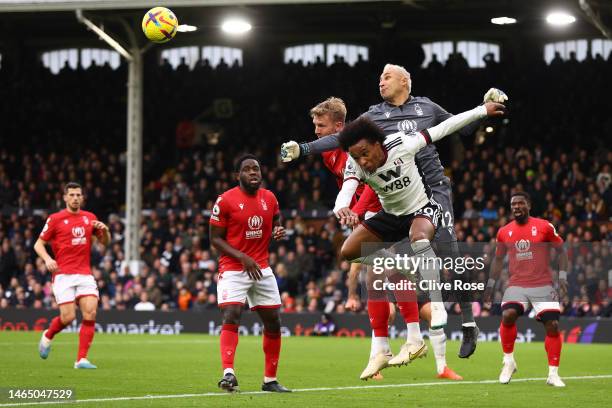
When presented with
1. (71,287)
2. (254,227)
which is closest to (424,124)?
(254,227)

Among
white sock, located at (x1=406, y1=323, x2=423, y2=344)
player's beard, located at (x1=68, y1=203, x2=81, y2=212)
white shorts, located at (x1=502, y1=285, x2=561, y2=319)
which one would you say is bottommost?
white sock, located at (x1=406, y1=323, x2=423, y2=344)

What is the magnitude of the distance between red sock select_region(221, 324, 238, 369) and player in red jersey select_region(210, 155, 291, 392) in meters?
0.01

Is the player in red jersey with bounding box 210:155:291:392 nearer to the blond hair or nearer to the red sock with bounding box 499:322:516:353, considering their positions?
the blond hair

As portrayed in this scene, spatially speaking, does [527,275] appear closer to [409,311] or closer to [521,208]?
[521,208]

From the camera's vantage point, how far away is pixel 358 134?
32.7 ft

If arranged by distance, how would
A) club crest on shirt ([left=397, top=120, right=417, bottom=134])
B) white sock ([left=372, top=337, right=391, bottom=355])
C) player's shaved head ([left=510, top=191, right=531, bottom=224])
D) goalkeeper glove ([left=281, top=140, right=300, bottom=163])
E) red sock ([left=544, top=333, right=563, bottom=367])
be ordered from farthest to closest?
player's shaved head ([left=510, top=191, right=531, bottom=224])
red sock ([left=544, top=333, right=563, bottom=367])
white sock ([left=372, top=337, right=391, bottom=355])
club crest on shirt ([left=397, top=120, right=417, bottom=134])
goalkeeper glove ([left=281, top=140, right=300, bottom=163])

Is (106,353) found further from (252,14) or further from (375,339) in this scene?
(252,14)

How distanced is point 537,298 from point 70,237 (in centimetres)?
641

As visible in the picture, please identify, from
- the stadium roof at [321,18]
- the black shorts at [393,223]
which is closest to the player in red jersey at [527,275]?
the black shorts at [393,223]

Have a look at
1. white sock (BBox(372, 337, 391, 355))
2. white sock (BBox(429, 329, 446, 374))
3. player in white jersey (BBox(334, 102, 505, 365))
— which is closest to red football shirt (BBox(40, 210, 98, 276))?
white sock (BBox(429, 329, 446, 374))

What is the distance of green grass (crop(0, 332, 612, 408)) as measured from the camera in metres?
10.2

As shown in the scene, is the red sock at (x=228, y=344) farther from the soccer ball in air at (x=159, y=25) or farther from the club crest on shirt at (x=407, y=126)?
the soccer ball in air at (x=159, y=25)

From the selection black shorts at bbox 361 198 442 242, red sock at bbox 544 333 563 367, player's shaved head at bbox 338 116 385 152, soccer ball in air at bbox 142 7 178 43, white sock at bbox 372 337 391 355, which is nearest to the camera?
player's shaved head at bbox 338 116 385 152

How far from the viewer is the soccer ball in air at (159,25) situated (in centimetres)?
1644
